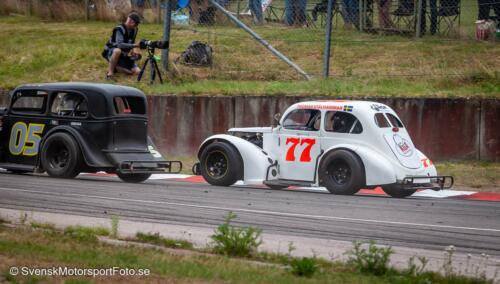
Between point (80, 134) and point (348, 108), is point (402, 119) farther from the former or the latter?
point (80, 134)

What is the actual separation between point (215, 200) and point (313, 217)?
6.82 ft

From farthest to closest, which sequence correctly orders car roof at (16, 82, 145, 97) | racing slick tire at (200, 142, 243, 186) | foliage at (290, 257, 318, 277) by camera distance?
car roof at (16, 82, 145, 97), racing slick tire at (200, 142, 243, 186), foliage at (290, 257, 318, 277)

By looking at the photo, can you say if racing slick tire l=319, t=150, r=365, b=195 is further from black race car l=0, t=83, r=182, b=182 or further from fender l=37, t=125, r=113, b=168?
fender l=37, t=125, r=113, b=168

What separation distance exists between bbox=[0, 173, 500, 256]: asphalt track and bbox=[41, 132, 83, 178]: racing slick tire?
21cm

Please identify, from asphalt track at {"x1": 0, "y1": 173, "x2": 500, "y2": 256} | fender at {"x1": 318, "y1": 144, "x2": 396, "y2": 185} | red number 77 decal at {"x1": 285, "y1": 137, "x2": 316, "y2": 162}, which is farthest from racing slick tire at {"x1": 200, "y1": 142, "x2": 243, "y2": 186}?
fender at {"x1": 318, "y1": 144, "x2": 396, "y2": 185}

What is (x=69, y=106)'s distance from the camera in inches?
658

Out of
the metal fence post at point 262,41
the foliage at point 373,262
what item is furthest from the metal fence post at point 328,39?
the foliage at point 373,262

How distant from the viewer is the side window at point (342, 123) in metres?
15.4

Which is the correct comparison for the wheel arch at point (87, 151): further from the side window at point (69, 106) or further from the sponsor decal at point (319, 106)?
the sponsor decal at point (319, 106)

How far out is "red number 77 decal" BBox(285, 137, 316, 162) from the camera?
15648mm

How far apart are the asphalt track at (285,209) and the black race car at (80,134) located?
37cm

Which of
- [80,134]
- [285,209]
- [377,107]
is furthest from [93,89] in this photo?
[285,209]

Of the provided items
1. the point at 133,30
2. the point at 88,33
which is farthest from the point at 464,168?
the point at 88,33

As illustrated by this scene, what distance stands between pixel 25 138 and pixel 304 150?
476cm
